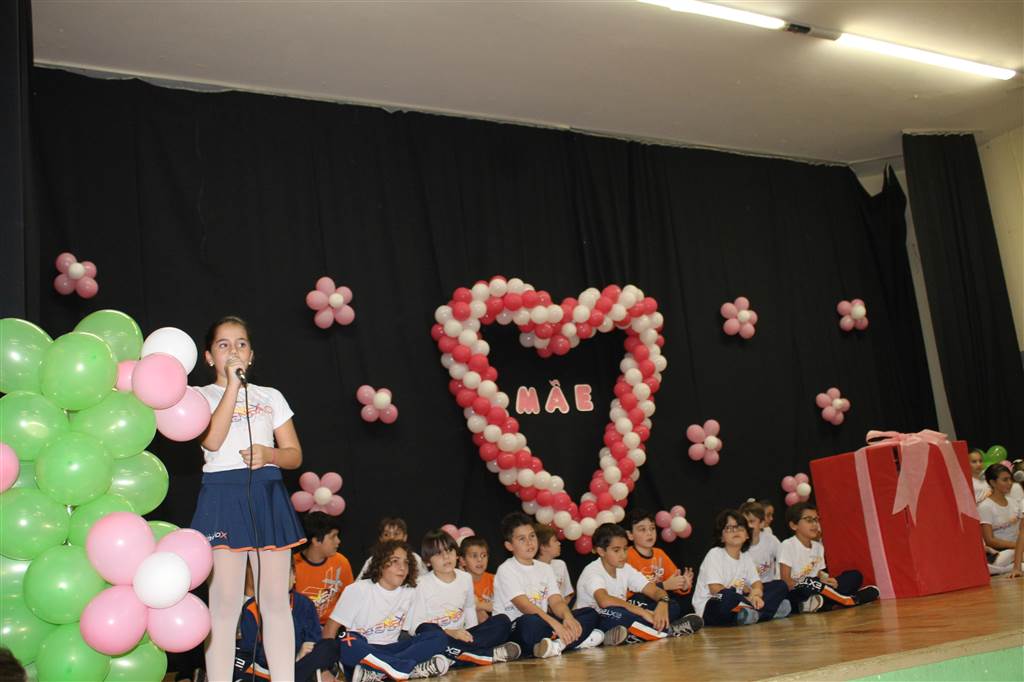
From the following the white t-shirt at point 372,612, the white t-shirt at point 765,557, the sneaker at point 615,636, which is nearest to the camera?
the white t-shirt at point 372,612

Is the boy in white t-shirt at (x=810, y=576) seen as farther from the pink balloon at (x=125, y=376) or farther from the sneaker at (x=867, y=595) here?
the pink balloon at (x=125, y=376)

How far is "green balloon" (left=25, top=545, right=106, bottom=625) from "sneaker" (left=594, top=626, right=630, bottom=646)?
2774 mm

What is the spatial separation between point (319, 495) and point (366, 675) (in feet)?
3.71

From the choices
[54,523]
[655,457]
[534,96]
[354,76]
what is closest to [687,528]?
[655,457]

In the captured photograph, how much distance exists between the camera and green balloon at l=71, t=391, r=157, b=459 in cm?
233

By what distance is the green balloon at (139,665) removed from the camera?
2281 millimetres

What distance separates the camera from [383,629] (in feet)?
13.3

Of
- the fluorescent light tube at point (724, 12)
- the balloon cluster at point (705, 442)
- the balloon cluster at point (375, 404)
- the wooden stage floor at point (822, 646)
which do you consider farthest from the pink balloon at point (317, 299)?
the balloon cluster at point (705, 442)

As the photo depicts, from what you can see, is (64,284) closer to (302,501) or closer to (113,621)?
(302,501)

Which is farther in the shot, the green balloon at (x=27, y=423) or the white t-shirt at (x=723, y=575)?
the white t-shirt at (x=723, y=575)

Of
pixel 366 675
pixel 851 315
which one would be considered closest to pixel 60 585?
pixel 366 675

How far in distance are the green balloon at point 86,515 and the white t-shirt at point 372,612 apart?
1.90m

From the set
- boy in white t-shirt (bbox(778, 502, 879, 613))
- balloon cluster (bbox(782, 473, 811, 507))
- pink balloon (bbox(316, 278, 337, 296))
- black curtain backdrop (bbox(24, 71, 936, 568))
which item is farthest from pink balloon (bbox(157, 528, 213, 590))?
balloon cluster (bbox(782, 473, 811, 507))

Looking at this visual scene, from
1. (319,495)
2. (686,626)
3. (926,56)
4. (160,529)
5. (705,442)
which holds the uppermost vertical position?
(926,56)
